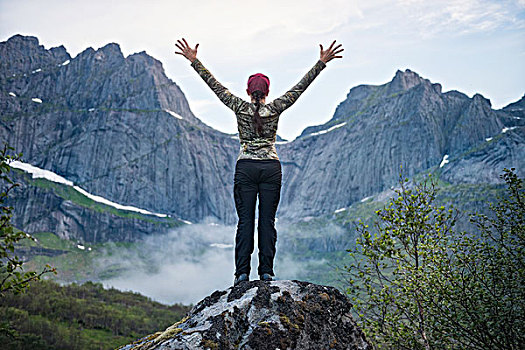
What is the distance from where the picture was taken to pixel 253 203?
9.61 metres

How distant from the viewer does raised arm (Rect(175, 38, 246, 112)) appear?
9.67 metres

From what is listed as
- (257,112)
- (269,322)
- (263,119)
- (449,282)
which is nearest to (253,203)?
(263,119)

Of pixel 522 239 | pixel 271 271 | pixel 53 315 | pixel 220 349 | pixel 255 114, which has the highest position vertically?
pixel 53 315

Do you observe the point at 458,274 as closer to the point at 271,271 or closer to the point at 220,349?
the point at 271,271

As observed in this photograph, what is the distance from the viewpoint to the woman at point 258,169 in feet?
31.0

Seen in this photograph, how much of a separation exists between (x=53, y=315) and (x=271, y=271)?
185261 mm

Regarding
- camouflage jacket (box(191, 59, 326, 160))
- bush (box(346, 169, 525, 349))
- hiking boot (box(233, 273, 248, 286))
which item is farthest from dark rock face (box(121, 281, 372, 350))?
bush (box(346, 169, 525, 349))

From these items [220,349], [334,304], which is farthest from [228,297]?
[334,304]

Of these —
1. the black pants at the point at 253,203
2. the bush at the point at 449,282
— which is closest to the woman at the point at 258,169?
the black pants at the point at 253,203

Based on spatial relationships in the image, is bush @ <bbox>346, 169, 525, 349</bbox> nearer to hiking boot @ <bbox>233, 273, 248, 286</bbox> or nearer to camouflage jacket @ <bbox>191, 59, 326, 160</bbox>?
hiking boot @ <bbox>233, 273, 248, 286</bbox>

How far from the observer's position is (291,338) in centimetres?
734

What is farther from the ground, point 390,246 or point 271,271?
point 390,246

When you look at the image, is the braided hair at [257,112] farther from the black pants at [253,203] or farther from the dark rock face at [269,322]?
the dark rock face at [269,322]

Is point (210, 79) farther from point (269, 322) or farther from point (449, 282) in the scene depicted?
point (449, 282)
